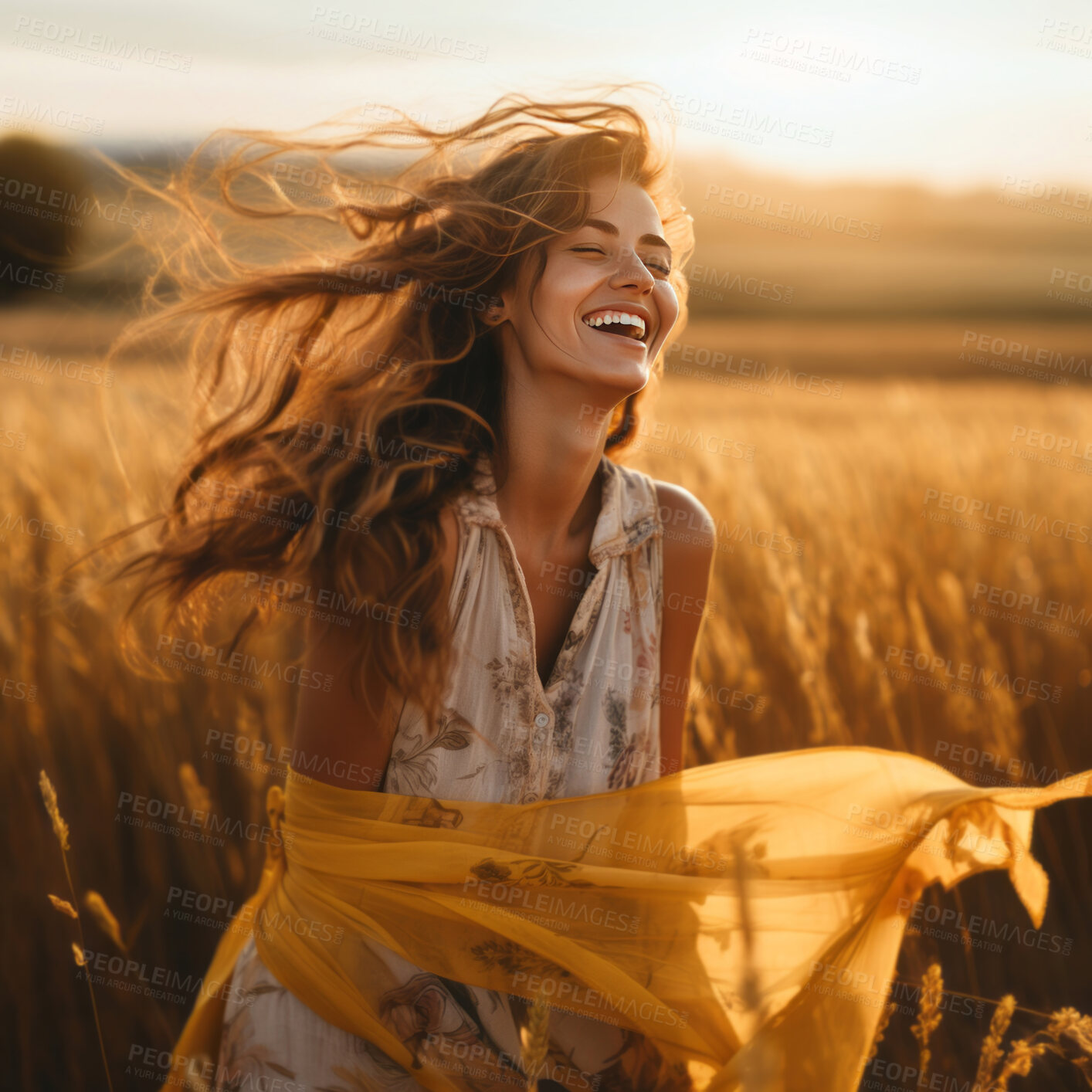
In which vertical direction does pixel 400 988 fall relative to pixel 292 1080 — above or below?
above

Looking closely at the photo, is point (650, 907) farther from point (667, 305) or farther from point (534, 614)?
point (667, 305)

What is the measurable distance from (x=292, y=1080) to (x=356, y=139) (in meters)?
1.56

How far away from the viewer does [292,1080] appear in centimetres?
128

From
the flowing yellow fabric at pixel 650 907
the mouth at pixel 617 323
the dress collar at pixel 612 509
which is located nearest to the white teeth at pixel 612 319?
the mouth at pixel 617 323

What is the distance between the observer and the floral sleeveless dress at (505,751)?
127cm

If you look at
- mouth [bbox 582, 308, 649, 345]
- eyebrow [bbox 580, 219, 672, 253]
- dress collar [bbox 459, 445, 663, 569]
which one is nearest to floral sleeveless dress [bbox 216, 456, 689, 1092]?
dress collar [bbox 459, 445, 663, 569]

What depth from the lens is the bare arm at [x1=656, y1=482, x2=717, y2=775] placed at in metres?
1.63

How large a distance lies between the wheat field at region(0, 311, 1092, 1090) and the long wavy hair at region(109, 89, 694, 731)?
30 cm

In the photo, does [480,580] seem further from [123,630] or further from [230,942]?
[230,942]

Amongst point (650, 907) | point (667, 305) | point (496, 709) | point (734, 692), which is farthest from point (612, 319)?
point (734, 692)

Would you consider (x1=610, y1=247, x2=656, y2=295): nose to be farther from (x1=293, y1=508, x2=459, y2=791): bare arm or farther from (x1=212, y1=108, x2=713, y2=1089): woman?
(x1=293, y1=508, x2=459, y2=791): bare arm

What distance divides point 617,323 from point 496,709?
65 cm

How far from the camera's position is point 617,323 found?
1379 mm

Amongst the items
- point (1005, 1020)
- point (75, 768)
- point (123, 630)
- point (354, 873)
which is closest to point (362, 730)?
point (354, 873)
